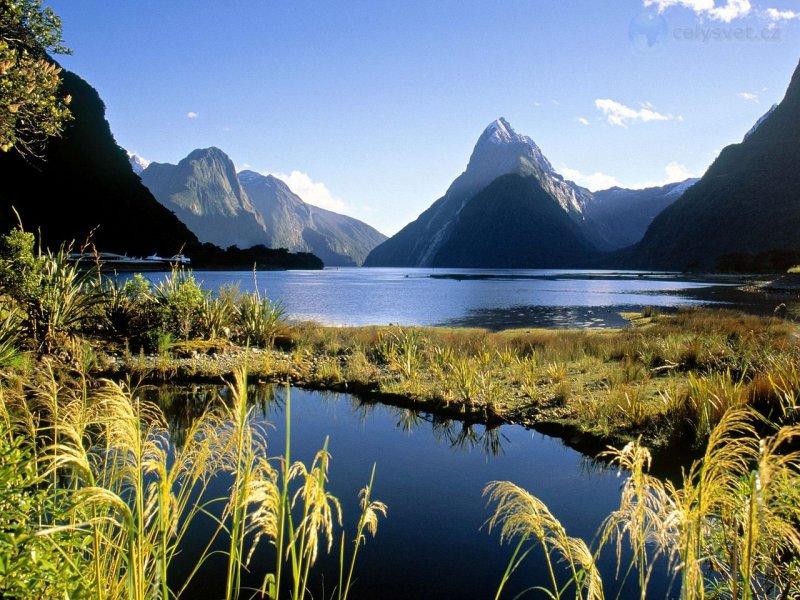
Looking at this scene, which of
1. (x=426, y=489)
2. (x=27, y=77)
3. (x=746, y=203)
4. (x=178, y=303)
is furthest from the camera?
(x=746, y=203)

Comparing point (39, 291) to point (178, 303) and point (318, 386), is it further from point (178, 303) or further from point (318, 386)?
point (318, 386)

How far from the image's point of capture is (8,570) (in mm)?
2279

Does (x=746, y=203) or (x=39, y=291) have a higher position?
(x=746, y=203)

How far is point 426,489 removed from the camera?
673 cm

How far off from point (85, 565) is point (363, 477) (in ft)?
A: 14.8

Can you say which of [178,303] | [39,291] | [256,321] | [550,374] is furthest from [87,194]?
[550,374]

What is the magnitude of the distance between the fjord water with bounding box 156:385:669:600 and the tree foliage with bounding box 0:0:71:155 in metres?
6.15

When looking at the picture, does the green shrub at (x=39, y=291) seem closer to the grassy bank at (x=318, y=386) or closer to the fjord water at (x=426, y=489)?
the grassy bank at (x=318, y=386)

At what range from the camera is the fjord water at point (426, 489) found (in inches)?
188

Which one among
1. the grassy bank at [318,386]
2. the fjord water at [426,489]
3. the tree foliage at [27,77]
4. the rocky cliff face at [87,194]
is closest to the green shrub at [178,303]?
the grassy bank at [318,386]

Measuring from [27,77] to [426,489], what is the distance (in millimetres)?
9999

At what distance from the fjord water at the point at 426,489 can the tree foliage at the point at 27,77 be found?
615 cm

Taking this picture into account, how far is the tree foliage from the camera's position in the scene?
8836 millimetres

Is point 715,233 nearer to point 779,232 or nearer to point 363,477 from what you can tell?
point 779,232
